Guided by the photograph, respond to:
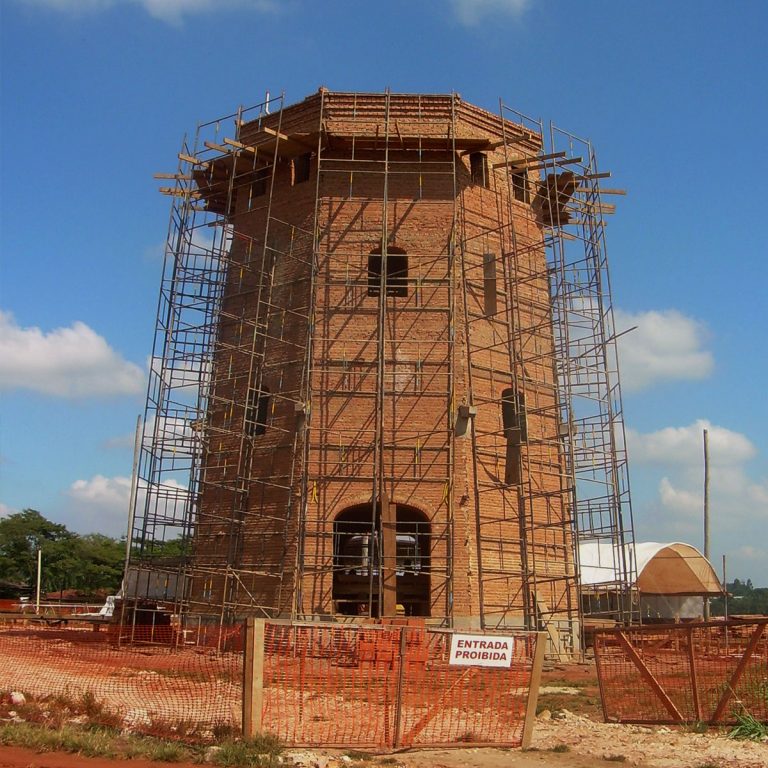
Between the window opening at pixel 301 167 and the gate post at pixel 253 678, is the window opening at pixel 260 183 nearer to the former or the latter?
the window opening at pixel 301 167

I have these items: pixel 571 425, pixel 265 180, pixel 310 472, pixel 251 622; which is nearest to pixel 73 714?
pixel 251 622

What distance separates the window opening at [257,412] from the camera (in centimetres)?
1869

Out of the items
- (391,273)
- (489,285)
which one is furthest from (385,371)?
(489,285)

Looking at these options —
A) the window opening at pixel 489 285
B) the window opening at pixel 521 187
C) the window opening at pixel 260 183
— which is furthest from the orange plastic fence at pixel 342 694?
the window opening at pixel 521 187

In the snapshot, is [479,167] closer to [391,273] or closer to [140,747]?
[391,273]

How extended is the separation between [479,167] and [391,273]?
11.1ft

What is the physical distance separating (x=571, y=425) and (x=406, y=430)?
403 cm

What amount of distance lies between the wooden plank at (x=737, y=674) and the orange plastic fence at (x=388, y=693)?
2049 millimetres

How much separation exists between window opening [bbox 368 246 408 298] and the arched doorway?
14.9 feet

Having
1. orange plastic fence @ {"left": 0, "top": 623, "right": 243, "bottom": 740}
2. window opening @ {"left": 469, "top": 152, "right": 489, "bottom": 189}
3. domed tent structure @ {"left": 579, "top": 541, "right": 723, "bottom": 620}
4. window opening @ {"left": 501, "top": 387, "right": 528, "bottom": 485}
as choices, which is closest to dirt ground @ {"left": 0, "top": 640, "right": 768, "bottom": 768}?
orange plastic fence @ {"left": 0, "top": 623, "right": 243, "bottom": 740}

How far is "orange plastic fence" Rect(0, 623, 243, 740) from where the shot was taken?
29.0 ft

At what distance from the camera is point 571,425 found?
19.7 meters

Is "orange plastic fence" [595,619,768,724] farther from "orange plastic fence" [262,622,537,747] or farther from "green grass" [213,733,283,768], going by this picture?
"green grass" [213,733,283,768]

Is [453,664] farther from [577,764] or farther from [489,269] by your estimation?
[489,269]
